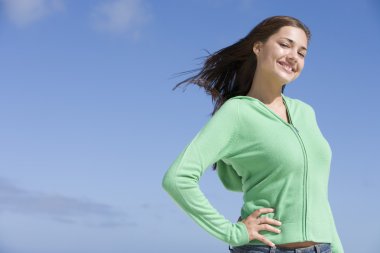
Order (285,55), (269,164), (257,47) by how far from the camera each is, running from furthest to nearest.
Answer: (257,47) → (285,55) → (269,164)

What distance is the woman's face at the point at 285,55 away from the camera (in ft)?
10.9

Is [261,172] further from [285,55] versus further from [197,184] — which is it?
[285,55]

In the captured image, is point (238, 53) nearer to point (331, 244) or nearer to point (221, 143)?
point (221, 143)

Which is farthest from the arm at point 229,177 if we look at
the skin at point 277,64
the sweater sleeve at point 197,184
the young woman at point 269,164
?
the skin at point 277,64

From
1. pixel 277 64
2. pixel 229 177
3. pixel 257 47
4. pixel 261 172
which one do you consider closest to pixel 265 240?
pixel 261 172

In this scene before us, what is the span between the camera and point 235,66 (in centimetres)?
376

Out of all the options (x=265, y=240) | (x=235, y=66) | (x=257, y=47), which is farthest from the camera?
(x=235, y=66)

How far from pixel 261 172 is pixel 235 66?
93 centimetres

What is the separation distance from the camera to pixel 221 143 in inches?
121

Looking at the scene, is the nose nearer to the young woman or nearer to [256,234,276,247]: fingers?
the young woman

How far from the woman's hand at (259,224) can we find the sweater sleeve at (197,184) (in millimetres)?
30

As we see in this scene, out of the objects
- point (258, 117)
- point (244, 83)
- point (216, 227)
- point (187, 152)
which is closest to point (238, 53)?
point (244, 83)

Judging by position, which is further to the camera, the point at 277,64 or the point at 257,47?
the point at 257,47

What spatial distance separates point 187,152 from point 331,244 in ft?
3.02
